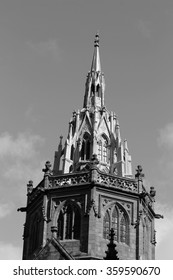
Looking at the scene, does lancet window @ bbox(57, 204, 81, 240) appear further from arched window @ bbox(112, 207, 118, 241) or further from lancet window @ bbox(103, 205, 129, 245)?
arched window @ bbox(112, 207, 118, 241)

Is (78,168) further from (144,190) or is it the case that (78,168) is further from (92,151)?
(144,190)

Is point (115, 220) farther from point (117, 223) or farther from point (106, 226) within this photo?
point (106, 226)

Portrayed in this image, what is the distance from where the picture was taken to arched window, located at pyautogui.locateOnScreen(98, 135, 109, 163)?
46062 mm

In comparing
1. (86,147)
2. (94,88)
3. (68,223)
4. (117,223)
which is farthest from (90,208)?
(94,88)

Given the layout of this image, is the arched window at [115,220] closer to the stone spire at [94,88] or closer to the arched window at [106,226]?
the arched window at [106,226]

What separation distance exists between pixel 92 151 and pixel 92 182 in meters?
5.05

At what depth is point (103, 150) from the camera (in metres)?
46.4

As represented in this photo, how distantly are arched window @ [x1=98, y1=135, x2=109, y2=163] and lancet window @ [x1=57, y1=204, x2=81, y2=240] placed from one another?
5.99 m

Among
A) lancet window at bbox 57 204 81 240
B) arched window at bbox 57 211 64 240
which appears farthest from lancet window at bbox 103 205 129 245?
arched window at bbox 57 211 64 240

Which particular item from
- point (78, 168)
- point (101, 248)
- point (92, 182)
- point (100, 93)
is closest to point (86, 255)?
point (101, 248)

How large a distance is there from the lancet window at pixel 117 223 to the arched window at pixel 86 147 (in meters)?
5.63

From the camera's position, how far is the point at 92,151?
149ft

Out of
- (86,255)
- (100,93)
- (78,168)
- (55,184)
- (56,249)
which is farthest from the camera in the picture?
(100,93)

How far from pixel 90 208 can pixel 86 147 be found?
280 inches
